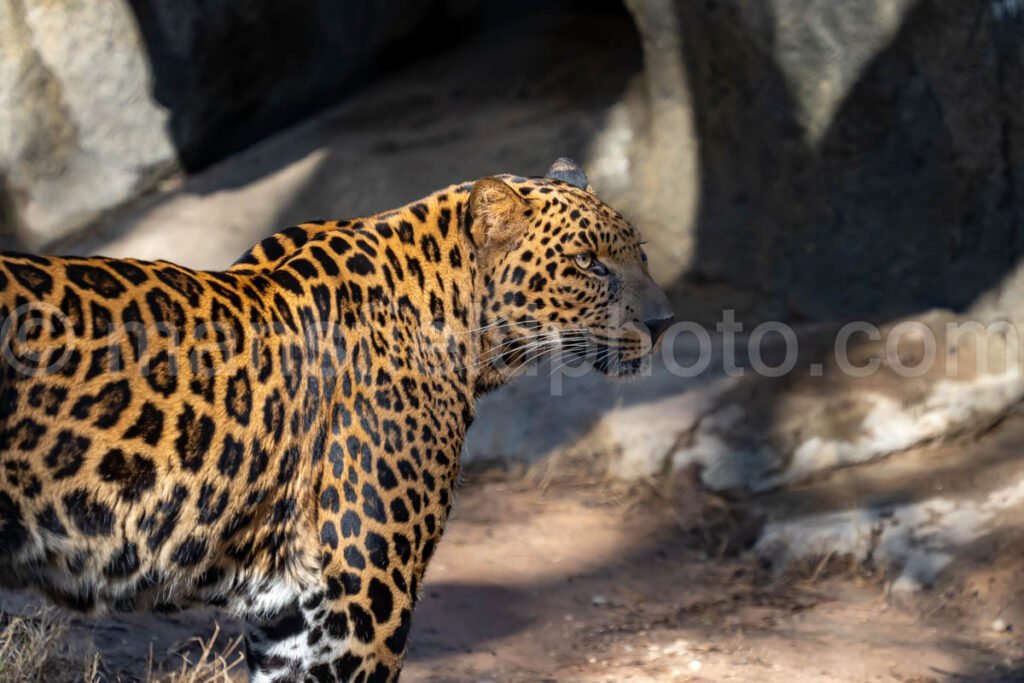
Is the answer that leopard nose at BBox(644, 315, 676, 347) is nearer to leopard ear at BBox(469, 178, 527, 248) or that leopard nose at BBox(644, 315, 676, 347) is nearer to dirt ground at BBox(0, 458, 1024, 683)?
leopard ear at BBox(469, 178, 527, 248)

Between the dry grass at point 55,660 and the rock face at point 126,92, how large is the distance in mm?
6018

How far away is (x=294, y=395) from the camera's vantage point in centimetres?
432

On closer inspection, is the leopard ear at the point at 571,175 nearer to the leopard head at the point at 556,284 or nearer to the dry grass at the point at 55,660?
the leopard head at the point at 556,284

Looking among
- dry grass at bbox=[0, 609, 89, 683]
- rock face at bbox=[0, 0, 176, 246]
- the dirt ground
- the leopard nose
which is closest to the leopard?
the leopard nose

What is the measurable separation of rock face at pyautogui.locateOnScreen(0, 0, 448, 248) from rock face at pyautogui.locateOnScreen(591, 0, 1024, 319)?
3.66m

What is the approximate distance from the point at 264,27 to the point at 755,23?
468 cm

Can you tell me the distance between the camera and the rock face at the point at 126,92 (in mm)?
10586

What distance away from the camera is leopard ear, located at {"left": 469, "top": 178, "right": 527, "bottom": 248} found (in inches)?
186

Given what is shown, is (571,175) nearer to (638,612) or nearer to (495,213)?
(495,213)

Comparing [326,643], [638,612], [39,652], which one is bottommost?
[638,612]

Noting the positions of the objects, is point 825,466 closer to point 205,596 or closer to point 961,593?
point 961,593

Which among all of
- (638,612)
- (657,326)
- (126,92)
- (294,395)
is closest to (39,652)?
(294,395)

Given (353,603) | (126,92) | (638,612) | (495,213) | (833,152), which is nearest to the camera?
(353,603)

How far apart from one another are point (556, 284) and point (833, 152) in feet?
15.4
